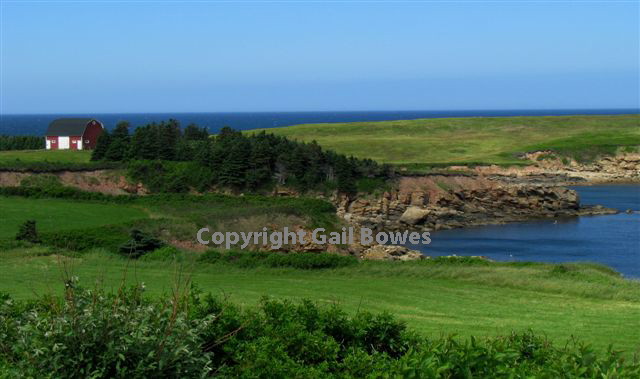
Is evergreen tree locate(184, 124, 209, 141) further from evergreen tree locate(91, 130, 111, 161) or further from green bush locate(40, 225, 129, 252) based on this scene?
green bush locate(40, 225, 129, 252)

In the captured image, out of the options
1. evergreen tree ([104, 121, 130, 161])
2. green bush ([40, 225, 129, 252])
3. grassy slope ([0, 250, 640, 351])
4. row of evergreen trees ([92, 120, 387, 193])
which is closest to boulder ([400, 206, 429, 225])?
row of evergreen trees ([92, 120, 387, 193])

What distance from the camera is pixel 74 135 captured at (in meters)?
73.9

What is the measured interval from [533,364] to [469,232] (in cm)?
4964

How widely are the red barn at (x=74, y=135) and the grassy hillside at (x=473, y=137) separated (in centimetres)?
3554

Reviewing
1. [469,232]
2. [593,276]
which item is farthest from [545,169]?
[593,276]

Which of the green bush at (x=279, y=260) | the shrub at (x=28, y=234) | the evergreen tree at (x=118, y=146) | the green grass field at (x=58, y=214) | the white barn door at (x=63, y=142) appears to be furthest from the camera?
the white barn door at (x=63, y=142)

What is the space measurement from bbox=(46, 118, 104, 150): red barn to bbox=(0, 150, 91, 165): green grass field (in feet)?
13.1

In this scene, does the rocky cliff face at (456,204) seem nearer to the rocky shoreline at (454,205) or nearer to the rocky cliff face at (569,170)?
the rocky shoreline at (454,205)

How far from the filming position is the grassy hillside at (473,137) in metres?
99.7

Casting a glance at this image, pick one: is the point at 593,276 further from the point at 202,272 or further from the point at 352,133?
the point at 352,133

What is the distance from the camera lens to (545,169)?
304ft

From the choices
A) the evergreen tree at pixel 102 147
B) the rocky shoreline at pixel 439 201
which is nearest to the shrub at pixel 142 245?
the rocky shoreline at pixel 439 201

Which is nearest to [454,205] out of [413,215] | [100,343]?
[413,215]

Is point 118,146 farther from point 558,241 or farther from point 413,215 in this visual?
point 558,241
